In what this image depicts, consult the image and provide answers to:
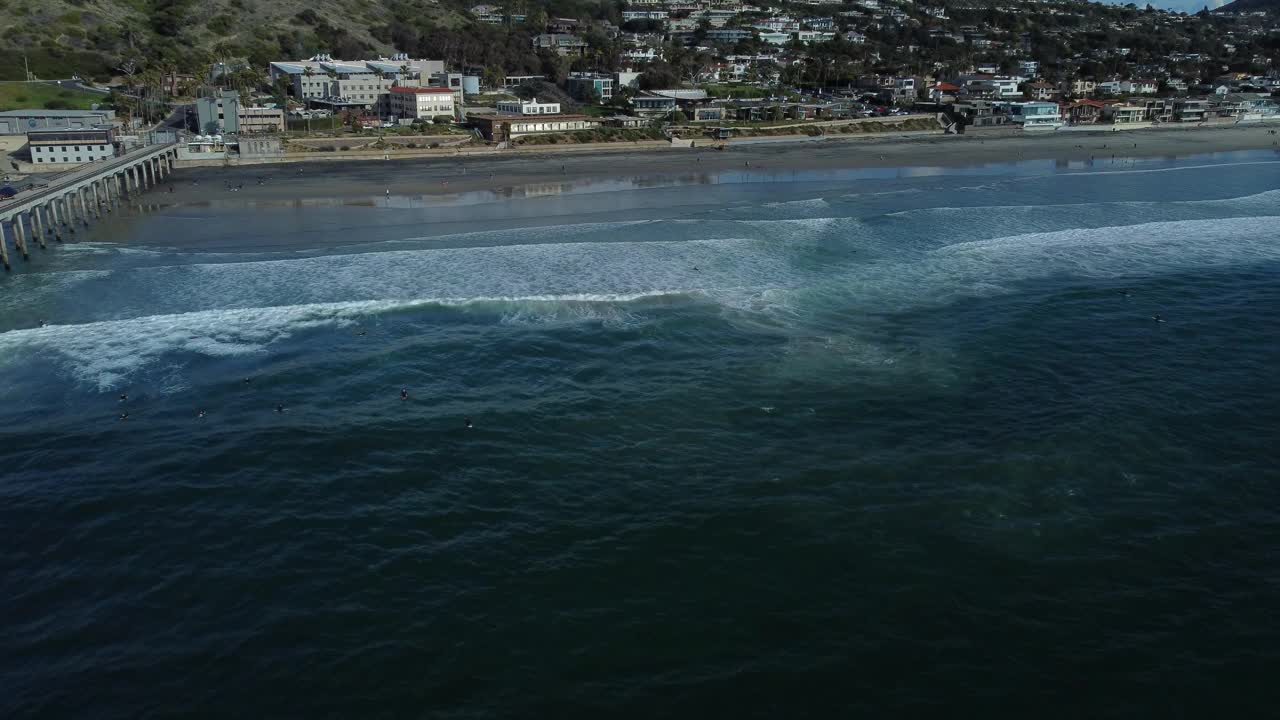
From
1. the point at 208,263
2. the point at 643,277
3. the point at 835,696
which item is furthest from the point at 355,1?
the point at 835,696

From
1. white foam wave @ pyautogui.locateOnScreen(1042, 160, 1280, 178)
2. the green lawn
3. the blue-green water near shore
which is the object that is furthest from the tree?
the blue-green water near shore

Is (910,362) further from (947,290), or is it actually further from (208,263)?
(208,263)

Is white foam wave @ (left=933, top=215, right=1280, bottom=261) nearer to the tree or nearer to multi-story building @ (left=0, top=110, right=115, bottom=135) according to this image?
multi-story building @ (left=0, top=110, right=115, bottom=135)

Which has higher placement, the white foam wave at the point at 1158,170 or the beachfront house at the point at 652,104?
the beachfront house at the point at 652,104

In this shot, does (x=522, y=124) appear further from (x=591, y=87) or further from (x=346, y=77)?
(x=591, y=87)

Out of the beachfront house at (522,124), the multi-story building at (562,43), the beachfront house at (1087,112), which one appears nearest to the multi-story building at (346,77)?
the beachfront house at (522,124)

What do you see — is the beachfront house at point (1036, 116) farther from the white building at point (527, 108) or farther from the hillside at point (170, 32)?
the hillside at point (170, 32)
